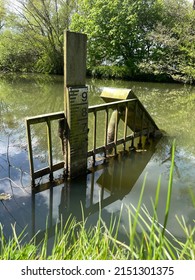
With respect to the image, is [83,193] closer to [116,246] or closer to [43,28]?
[116,246]

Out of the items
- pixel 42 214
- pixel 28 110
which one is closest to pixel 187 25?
pixel 28 110

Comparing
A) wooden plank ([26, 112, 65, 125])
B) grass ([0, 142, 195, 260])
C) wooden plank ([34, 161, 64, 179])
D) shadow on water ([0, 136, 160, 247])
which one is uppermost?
wooden plank ([26, 112, 65, 125])

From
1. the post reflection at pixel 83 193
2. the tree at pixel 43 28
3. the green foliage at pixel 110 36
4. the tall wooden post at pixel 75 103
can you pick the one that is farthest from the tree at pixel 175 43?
the tall wooden post at pixel 75 103

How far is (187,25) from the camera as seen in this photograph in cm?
1752

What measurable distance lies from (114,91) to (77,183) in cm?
226

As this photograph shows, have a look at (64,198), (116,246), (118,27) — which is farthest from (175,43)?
(116,246)

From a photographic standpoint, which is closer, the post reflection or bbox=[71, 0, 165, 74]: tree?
the post reflection

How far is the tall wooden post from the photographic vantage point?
3.85 metres

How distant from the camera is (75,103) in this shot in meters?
4.11

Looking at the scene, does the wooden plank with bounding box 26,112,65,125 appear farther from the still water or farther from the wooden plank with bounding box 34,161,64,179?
the still water

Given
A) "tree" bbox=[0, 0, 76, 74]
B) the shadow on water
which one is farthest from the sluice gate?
"tree" bbox=[0, 0, 76, 74]

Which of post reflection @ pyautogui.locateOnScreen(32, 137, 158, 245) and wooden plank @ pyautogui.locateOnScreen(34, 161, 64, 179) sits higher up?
wooden plank @ pyautogui.locateOnScreen(34, 161, 64, 179)

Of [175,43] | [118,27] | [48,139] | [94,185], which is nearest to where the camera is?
[48,139]
